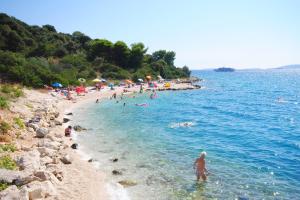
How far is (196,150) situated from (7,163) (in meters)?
12.0

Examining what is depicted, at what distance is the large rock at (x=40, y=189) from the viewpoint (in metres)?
10.6

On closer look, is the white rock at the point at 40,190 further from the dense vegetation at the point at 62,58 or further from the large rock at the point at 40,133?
the dense vegetation at the point at 62,58

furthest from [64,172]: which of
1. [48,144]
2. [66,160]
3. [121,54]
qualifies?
[121,54]

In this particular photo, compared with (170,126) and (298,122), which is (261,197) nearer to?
(170,126)

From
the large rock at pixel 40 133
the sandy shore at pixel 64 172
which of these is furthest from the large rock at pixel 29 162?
the large rock at pixel 40 133

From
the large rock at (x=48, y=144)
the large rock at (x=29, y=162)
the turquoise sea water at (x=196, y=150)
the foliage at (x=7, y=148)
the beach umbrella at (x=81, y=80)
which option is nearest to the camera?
the large rock at (x=29, y=162)

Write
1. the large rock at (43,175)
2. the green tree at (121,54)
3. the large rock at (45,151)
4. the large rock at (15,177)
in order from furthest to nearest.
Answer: the green tree at (121,54), the large rock at (45,151), the large rock at (43,175), the large rock at (15,177)

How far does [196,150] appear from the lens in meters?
20.4

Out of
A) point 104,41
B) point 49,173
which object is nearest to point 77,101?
point 49,173

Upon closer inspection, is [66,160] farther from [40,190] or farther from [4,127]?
[40,190]

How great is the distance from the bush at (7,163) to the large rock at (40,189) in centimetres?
201

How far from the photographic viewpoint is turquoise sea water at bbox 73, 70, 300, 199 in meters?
14.0

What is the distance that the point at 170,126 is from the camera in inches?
1128

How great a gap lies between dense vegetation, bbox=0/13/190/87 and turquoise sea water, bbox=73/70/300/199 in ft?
45.7
